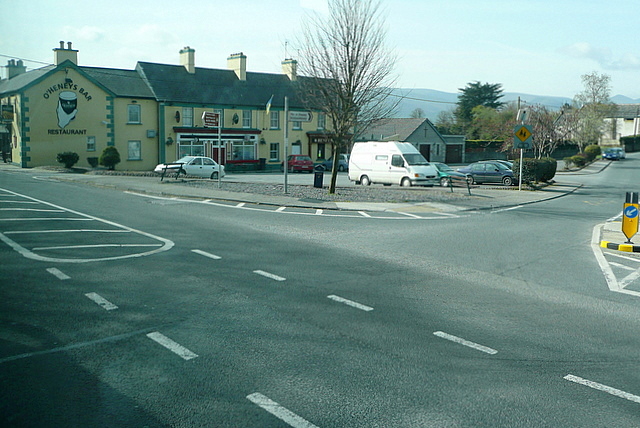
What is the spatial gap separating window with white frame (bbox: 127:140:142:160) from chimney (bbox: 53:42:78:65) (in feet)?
23.9

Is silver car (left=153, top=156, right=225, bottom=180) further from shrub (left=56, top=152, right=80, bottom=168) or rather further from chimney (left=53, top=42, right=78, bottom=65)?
chimney (left=53, top=42, right=78, bottom=65)

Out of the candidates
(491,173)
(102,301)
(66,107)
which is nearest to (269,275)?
(102,301)

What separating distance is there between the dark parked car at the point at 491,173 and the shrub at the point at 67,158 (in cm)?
2732

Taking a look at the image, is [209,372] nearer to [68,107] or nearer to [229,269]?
[229,269]

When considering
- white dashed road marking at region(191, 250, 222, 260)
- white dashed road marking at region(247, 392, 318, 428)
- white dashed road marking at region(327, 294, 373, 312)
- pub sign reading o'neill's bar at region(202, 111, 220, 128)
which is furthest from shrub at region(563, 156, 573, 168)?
white dashed road marking at region(247, 392, 318, 428)

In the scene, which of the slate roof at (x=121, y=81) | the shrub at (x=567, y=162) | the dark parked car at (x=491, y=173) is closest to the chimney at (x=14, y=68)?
the slate roof at (x=121, y=81)

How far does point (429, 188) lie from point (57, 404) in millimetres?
26058

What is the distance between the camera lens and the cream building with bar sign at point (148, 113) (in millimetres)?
42562

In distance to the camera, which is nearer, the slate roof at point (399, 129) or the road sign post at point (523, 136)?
the road sign post at point (523, 136)

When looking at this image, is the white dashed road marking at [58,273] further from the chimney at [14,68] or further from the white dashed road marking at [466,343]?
the chimney at [14,68]

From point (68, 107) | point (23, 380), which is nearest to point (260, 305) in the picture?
point (23, 380)

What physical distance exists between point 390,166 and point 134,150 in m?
25.1

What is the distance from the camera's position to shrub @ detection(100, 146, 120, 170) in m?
41.8

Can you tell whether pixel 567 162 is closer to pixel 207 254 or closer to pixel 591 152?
pixel 591 152
